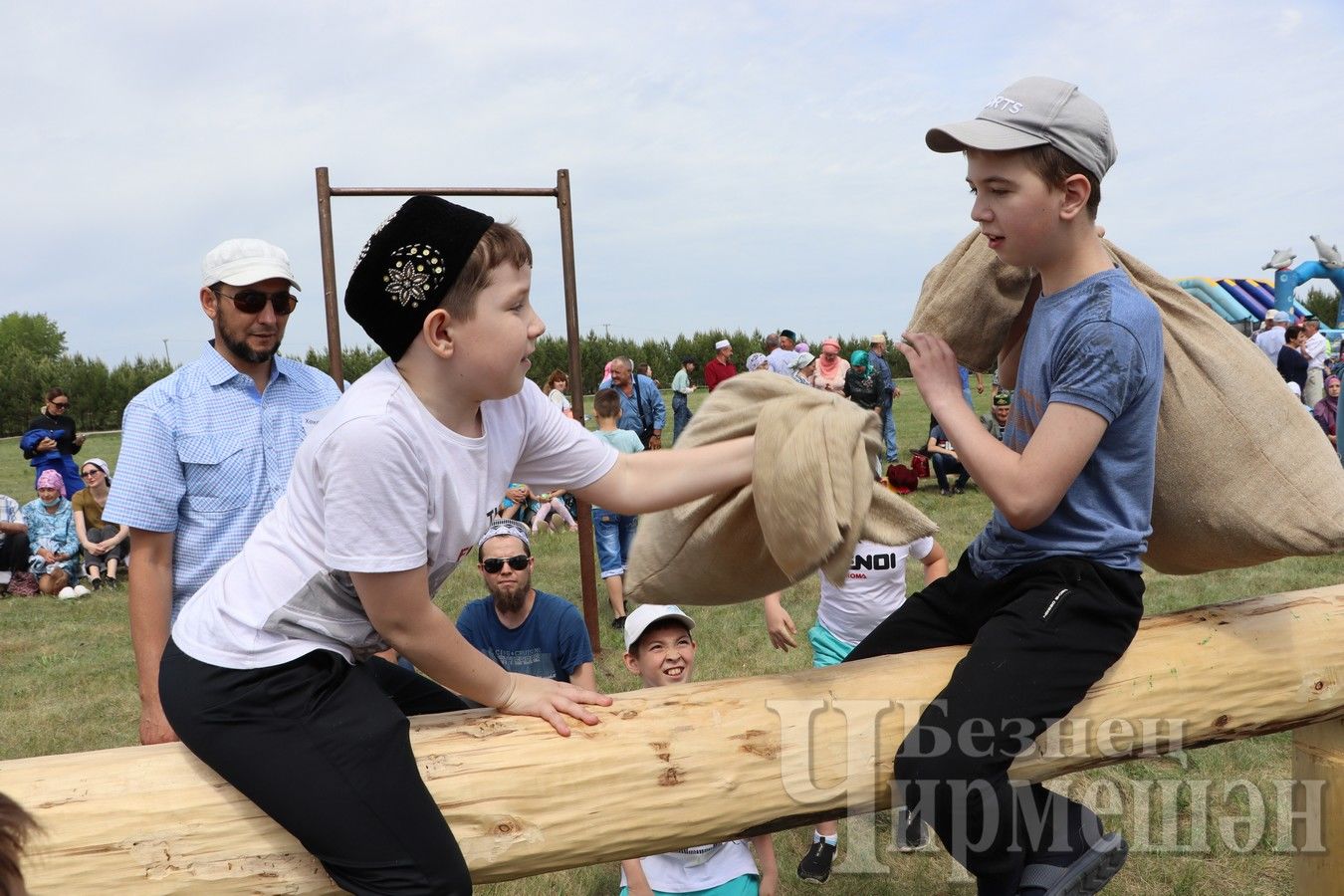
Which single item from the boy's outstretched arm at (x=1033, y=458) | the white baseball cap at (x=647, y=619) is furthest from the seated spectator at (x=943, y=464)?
the boy's outstretched arm at (x=1033, y=458)

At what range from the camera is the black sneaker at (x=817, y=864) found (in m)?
3.86

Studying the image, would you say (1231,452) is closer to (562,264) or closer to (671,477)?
(671,477)

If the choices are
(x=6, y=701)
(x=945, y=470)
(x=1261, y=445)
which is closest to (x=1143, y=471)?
(x=1261, y=445)

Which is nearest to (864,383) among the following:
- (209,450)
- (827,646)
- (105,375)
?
(827,646)

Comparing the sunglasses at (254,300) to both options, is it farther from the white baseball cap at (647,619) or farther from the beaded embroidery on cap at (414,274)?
the white baseball cap at (647,619)

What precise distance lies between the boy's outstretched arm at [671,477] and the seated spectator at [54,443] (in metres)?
11.2

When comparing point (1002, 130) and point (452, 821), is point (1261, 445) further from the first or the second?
point (452, 821)

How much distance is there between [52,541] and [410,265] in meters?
10.0

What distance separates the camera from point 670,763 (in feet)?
6.88

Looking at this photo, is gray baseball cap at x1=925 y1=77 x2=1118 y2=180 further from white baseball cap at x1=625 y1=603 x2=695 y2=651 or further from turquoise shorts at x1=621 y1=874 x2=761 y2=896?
turquoise shorts at x1=621 y1=874 x2=761 y2=896

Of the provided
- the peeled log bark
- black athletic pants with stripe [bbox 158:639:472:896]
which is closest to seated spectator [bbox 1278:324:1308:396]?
the peeled log bark

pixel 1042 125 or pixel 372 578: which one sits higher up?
pixel 1042 125

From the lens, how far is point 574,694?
2.15 metres

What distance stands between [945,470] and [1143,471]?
1064cm
